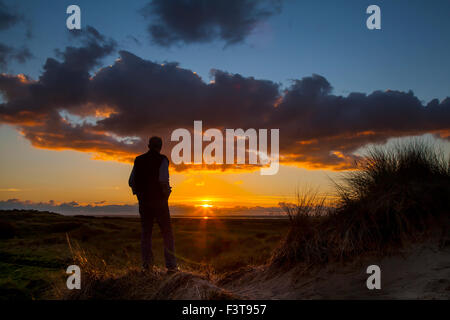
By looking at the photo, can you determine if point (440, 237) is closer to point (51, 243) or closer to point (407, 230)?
point (407, 230)

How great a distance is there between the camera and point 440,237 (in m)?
6.03

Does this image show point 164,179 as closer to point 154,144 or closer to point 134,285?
point 154,144

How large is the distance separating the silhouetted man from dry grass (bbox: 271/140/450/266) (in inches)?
102

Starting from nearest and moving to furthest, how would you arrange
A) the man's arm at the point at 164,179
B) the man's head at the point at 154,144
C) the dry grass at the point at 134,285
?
the dry grass at the point at 134,285 < the man's arm at the point at 164,179 < the man's head at the point at 154,144

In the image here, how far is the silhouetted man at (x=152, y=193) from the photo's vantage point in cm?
679

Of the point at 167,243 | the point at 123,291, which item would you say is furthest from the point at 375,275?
the point at 123,291

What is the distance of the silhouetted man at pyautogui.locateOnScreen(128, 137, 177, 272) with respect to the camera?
6.79 metres

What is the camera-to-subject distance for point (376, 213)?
6.44 meters

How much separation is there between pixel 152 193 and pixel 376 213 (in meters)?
4.52

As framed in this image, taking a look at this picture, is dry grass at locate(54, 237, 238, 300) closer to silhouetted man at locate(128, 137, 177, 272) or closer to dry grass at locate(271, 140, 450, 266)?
silhouetted man at locate(128, 137, 177, 272)

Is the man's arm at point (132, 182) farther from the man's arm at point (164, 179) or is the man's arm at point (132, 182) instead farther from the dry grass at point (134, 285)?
the dry grass at point (134, 285)

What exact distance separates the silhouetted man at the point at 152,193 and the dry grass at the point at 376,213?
2.60m

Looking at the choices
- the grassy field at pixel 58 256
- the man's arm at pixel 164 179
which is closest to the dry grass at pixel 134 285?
the grassy field at pixel 58 256

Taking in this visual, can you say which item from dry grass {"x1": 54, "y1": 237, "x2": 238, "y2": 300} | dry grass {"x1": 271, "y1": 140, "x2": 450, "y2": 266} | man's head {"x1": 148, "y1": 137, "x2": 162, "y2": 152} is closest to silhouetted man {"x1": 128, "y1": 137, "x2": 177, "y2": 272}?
man's head {"x1": 148, "y1": 137, "x2": 162, "y2": 152}
